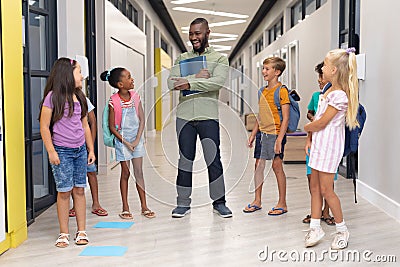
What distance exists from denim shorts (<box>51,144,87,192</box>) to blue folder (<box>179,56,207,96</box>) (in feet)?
3.21

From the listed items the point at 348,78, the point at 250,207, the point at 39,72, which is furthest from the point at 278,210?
the point at 39,72

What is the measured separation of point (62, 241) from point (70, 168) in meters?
0.46

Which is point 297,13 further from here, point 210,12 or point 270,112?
point 270,112

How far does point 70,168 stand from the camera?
334cm

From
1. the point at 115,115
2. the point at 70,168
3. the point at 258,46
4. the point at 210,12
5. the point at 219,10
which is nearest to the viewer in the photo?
the point at 70,168

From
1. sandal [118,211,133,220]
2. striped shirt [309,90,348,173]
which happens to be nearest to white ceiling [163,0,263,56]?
sandal [118,211,133,220]

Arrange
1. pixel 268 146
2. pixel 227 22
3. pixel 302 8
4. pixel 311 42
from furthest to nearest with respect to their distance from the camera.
Answer: 1. pixel 227 22
2. pixel 302 8
3. pixel 311 42
4. pixel 268 146

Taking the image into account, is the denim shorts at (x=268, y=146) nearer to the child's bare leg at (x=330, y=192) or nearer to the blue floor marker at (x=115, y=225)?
the child's bare leg at (x=330, y=192)

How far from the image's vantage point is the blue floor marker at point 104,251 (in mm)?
3167

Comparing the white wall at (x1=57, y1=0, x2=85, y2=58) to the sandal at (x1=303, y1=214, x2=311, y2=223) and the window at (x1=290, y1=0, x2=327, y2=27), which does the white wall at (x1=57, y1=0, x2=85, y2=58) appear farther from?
the window at (x1=290, y1=0, x2=327, y2=27)

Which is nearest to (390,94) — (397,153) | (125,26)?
(397,153)

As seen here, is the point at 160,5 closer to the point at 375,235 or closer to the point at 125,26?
the point at 125,26

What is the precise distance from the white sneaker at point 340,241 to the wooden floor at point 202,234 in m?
0.06

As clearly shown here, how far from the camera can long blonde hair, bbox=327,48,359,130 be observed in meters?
3.23
